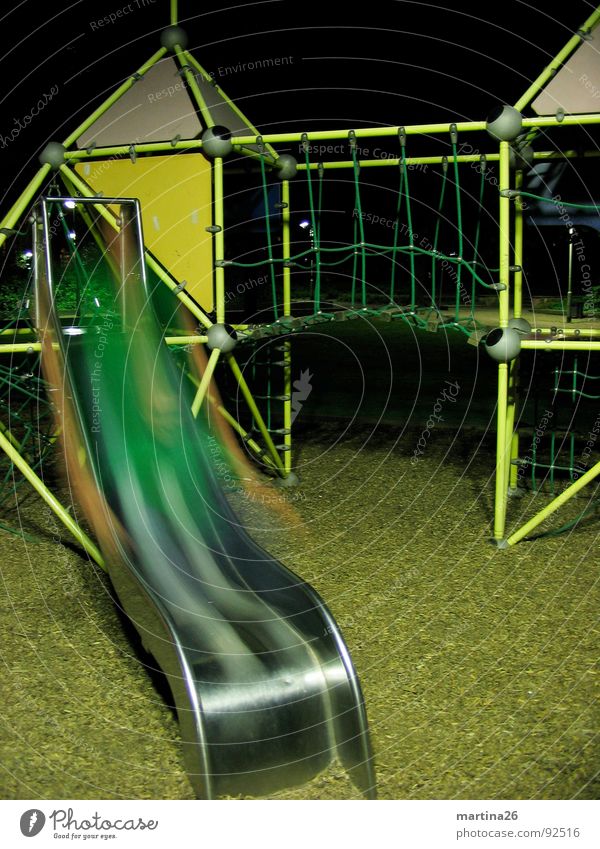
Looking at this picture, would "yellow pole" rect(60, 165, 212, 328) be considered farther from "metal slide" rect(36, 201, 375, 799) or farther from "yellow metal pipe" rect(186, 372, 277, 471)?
"yellow metal pipe" rect(186, 372, 277, 471)

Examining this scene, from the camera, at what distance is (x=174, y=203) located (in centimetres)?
674

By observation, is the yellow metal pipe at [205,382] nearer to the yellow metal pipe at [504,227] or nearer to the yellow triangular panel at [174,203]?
the yellow triangular panel at [174,203]

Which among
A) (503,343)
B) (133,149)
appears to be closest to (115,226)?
(133,149)

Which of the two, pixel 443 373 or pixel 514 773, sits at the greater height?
pixel 443 373

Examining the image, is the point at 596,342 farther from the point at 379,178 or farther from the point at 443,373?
the point at 379,178

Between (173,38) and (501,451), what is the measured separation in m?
3.84

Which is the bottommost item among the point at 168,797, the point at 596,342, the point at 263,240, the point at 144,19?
the point at 168,797

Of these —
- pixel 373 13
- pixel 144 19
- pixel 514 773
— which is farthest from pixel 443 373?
pixel 514 773

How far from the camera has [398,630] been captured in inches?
182

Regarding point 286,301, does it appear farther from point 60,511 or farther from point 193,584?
point 193,584

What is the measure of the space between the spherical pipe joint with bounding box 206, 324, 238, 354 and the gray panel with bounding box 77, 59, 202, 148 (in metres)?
1.46

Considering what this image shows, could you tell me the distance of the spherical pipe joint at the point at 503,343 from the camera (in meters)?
5.51

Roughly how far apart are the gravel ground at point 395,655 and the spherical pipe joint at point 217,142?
8.44 ft

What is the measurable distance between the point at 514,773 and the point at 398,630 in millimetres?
1352
